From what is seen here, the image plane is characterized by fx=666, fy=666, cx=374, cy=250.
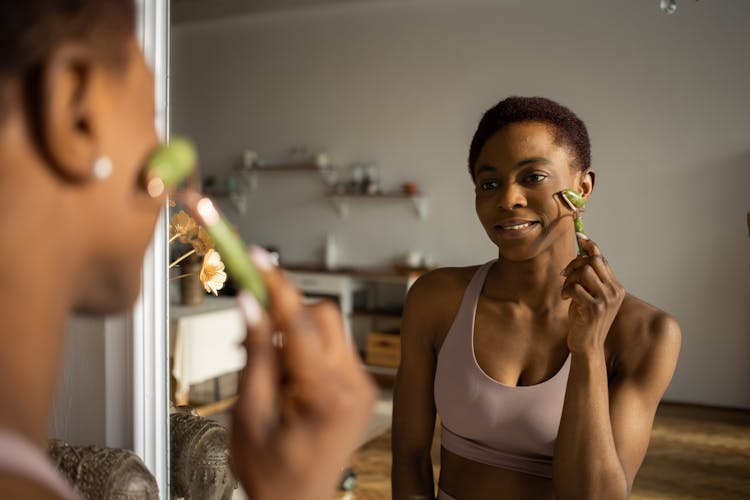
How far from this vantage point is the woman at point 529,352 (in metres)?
0.78

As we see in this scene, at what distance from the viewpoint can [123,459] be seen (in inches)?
32.6

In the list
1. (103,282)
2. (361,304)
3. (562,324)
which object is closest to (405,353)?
(562,324)

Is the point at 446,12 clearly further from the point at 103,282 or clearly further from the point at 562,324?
the point at 103,282

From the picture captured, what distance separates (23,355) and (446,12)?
156 inches

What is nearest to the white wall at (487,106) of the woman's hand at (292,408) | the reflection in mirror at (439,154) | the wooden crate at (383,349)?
the reflection in mirror at (439,154)

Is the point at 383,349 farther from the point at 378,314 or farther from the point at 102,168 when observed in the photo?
the point at 102,168

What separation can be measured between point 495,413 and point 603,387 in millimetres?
148

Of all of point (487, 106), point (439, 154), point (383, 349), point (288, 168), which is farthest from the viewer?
point (288, 168)

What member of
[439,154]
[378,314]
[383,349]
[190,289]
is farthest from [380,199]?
[190,289]

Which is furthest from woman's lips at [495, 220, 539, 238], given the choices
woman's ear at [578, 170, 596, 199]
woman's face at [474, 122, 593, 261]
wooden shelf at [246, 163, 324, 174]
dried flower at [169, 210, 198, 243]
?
wooden shelf at [246, 163, 324, 174]

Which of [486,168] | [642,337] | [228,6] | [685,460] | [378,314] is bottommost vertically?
[685,460]

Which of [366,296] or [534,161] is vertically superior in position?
[534,161]

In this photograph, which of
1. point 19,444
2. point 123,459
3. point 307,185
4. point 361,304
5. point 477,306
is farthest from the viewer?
point 307,185

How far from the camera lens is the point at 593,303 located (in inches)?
29.8
